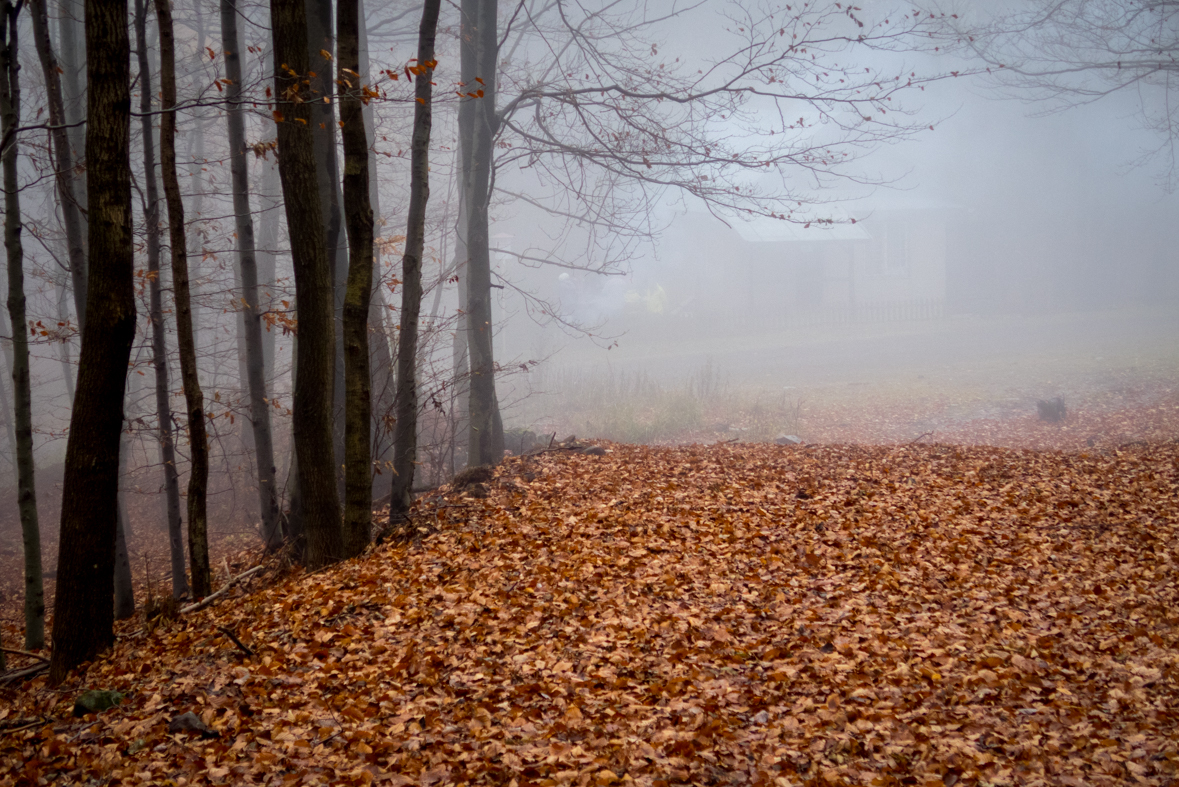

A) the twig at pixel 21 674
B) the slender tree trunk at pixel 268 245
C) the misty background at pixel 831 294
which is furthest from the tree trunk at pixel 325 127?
the slender tree trunk at pixel 268 245

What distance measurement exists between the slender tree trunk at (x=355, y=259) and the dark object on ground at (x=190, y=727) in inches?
86.0

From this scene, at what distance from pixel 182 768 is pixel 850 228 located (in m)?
41.8

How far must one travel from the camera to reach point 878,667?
12.1 feet

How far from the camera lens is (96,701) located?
142 inches

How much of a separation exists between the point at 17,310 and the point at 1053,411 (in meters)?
18.3

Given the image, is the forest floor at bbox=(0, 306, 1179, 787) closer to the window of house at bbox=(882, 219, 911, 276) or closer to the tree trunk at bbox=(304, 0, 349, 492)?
the tree trunk at bbox=(304, 0, 349, 492)

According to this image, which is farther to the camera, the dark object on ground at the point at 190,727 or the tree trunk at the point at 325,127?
the tree trunk at the point at 325,127

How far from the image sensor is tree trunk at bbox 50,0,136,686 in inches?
152

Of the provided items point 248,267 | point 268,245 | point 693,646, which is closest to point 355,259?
point 248,267

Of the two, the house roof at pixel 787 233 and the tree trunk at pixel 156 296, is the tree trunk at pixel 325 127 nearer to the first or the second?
the tree trunk at pixel 156 296

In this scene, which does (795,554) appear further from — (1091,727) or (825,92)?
(825,92)

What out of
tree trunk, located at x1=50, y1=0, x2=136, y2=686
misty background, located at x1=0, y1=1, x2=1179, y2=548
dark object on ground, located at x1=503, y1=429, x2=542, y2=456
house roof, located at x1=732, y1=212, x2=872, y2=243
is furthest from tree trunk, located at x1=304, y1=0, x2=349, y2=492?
house roof, located at x1=732, y1=212, x2=872, y2=243

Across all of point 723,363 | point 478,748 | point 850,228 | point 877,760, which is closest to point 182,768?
point 478,748

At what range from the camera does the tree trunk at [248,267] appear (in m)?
6.01
